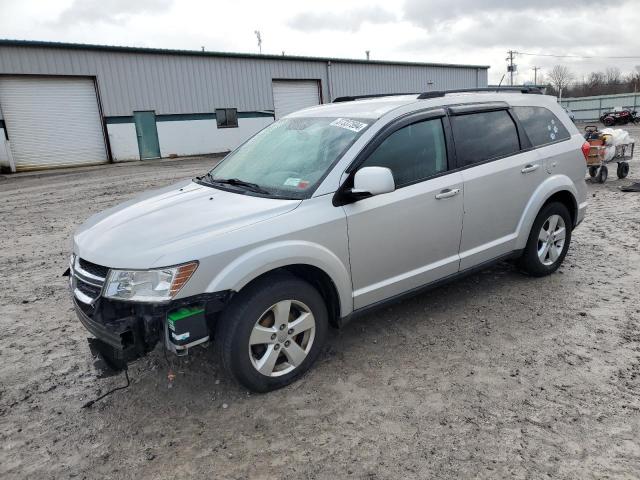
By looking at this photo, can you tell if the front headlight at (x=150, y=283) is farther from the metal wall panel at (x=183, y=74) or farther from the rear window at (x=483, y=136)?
the metal wall panel at (x=183, y=74)

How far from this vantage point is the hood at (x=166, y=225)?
9.45ft

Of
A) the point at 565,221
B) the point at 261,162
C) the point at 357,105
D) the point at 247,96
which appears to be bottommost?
the point at 565,221

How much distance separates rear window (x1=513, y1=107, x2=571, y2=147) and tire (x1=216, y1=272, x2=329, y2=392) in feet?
9.24

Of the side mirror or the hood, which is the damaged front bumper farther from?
the side mirror

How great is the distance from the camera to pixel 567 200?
5.07 meters

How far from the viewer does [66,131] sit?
2197 cm

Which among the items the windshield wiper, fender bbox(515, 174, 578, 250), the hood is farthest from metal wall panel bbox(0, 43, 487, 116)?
fender bbox(515, 174, 578, 250)

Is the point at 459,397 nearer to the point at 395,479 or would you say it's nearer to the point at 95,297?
the point at 395,479

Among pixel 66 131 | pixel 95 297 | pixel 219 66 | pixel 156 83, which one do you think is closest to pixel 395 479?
pixel 95 297

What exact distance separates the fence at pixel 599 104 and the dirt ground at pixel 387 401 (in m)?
44.6

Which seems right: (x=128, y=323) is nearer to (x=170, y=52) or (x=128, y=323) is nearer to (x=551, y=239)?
(x=551, y=239)

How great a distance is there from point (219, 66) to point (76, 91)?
748cm

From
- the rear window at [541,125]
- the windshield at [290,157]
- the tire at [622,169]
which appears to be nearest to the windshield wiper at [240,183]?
the windshield at [290,157]

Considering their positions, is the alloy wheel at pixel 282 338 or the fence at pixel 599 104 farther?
the fence at pixel 599 104
